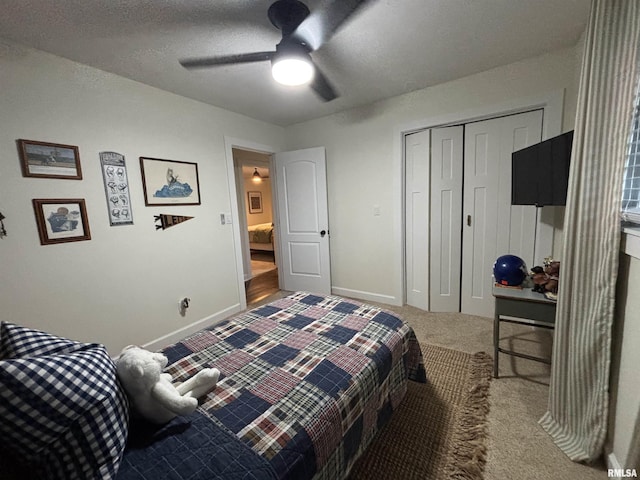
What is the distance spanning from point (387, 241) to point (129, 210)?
263cm

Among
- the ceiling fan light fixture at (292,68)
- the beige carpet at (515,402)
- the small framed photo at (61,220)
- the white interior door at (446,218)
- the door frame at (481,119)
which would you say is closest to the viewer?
the beige carpet at (515,402)

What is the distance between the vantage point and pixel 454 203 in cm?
273

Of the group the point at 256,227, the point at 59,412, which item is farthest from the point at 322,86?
the point at 256,227

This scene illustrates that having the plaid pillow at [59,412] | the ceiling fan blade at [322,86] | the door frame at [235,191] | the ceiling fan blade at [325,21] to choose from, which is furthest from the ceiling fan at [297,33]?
the plaid pillow at [59,412]

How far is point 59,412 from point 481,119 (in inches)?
129

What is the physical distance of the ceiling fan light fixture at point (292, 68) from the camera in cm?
152

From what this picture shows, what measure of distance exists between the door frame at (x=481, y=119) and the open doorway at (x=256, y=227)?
6.07 feet

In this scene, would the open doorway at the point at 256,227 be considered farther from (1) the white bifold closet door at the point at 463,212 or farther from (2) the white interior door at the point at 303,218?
(1) the white bifold closet door at the point at 463,212

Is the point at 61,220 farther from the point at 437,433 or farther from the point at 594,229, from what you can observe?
the point at 594,229

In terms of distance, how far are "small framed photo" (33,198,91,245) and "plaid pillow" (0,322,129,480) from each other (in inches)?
53.5

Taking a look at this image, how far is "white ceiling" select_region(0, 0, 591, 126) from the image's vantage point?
148 centimetres

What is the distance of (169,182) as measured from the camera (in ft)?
8.21

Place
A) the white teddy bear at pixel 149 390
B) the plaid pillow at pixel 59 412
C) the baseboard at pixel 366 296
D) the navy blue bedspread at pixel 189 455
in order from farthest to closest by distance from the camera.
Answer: the baseboard at pixel 366 296 → the white teddy bear at pixel 149 390 → the navy blue bedspread at pixel 189 455 → the plaid pillow at pixel 59 412
